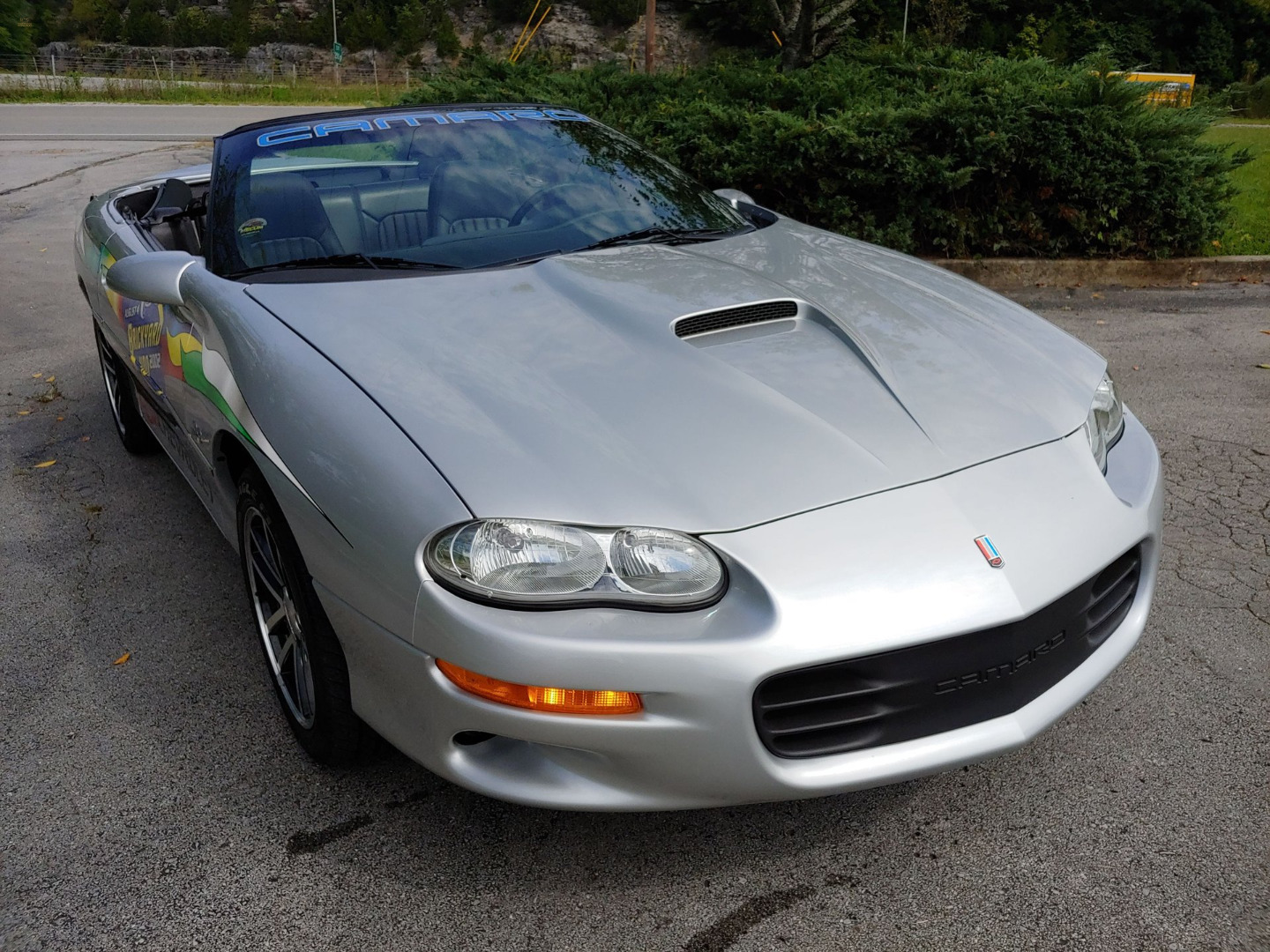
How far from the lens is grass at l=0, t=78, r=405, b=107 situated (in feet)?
97.9

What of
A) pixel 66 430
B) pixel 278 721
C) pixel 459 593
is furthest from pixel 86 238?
pixel 459 593

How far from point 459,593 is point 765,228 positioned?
6.84ft

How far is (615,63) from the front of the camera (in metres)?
9.44

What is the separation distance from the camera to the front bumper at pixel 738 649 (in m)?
1.77

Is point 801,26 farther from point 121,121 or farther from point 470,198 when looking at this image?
point 121,121

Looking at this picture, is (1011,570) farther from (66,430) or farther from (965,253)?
(965,253)

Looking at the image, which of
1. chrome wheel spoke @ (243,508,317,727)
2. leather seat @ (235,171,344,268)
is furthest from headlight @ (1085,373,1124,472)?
leather seat @ (235,171,344,268)

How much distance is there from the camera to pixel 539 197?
129 inches

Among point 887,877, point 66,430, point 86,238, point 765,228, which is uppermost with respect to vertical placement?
point 765,228

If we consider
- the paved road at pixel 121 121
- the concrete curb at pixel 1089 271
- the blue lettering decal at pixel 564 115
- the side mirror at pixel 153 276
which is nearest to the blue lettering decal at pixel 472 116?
the blue lettering decal at pixel 564 115

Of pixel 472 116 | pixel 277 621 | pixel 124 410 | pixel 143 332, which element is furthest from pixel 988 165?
pixel 277 621

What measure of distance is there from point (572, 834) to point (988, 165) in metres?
6.23

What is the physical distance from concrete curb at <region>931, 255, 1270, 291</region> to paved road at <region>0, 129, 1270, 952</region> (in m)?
4.41

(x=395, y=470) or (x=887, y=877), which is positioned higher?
(x=395, y=470)
